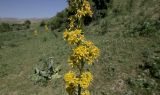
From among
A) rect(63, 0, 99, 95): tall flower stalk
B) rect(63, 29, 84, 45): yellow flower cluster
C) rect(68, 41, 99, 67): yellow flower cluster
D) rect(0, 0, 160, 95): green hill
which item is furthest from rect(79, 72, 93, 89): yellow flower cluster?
rect(0, 0, 160, 95): green hill

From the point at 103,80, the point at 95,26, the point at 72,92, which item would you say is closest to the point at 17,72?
the point at 103,80

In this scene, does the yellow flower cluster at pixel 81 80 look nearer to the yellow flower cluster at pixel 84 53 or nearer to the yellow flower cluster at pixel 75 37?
the yellow flower cluster at pixel 84 53

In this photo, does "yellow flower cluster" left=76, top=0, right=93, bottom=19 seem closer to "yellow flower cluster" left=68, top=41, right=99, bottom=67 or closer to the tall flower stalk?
the tall flower stalk

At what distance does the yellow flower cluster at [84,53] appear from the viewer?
24.6 feet

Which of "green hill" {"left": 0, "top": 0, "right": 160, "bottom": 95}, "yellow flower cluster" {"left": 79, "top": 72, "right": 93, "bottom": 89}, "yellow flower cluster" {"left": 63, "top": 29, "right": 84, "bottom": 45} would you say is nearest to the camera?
"yellow flower cluster" {"left": 63, "top": 29, "right": 84, "bottom": 45}

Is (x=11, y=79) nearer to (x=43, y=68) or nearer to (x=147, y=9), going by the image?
(x=43, y=68)

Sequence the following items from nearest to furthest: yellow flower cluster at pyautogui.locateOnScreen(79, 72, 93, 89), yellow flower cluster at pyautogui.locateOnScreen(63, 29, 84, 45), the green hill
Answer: yellow flower cluster at pyautogui.locateOnScreen(63, 29, 84, 45) < yellow flower cluster at pyautogui.locateOnScreen(79, 72, 93, 89) < the green hill

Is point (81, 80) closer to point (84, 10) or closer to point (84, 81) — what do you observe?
point (84, 81)

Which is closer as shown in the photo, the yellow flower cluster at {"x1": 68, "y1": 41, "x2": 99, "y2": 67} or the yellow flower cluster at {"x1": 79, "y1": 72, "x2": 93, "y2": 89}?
the yellow flower cluster at {"x1": 68, "y1": 41, "x2": 99, "y2": 67}

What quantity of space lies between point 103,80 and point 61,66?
15.7 feet

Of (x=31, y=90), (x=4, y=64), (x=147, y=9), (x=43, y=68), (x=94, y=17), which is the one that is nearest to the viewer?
(x=31, y=90)

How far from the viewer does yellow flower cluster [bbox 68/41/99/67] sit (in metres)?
7.50

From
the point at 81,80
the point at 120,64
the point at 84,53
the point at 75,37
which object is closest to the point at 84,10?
the point at 75,37

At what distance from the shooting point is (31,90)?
60.5 ft
